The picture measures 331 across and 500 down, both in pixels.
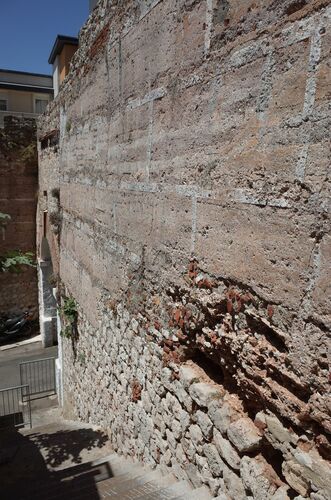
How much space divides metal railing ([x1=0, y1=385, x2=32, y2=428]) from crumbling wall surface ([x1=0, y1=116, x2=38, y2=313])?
3713 mm

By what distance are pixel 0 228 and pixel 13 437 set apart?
246 inches

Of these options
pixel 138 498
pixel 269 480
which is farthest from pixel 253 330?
pixel 138 498

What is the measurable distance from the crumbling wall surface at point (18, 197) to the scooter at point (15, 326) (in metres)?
0.29

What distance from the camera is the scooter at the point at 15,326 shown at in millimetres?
12266

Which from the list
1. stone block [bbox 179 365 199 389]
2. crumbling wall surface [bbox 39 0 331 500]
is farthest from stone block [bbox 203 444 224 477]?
stone block [bbox 179 365 199 389]

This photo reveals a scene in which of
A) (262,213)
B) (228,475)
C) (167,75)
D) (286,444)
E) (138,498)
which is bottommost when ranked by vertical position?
(138,498)

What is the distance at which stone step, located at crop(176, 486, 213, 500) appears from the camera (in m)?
2.75

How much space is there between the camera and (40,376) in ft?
33.7

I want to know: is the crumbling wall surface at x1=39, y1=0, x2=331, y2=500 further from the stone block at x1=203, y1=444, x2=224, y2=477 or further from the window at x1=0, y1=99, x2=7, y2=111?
the window at x1=0, y1=99, x2=7, y2=111

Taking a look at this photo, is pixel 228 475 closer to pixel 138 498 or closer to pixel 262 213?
pixel 138 498

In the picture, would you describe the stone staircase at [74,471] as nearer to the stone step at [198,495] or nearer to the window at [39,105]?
the stone step at [198,495]

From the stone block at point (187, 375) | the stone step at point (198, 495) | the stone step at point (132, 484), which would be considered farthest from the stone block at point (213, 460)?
the stone step at point (132, 484)

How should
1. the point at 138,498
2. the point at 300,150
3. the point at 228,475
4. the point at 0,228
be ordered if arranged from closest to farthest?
the point at 300,150 → the point at 228,475 → the point at 138,498 → the point at 0,228

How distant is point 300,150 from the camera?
1.99 metres
